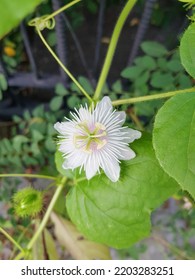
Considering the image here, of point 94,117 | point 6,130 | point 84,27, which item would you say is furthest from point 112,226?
point 84,27

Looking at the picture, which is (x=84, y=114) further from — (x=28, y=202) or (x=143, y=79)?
(x=143, y=79)

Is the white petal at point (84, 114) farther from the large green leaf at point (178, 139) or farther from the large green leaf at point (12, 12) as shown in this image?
the large green leaf at point (12, 12)

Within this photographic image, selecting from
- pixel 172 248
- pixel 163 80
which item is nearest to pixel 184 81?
pixel 163 80

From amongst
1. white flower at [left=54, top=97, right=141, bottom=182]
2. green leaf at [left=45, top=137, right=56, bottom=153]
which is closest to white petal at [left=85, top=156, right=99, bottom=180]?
white flower at [left=54, top=97, right=141, bottom=182]

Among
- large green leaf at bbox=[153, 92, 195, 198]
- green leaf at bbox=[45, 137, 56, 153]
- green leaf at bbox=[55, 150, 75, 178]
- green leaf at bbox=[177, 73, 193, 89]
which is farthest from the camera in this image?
green leaf at bbox=[45, 137, 56, 153]

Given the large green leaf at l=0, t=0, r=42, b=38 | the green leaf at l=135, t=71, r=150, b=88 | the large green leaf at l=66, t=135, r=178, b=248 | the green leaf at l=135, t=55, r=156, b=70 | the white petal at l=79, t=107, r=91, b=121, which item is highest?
the green leaf at l=135, t=55, r=156, b=70

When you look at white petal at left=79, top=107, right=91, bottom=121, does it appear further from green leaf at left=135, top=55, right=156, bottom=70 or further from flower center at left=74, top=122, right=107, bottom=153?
green leaf at left=135, top=55, right=156, bottom=70

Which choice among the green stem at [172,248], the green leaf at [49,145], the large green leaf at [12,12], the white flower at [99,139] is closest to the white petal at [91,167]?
the white flower at [99,139]

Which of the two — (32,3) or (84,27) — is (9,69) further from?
(32,3)
